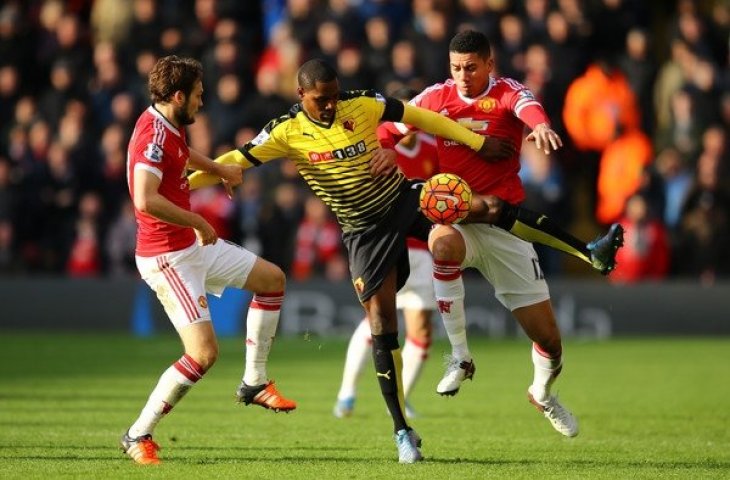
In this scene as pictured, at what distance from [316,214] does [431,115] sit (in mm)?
10869

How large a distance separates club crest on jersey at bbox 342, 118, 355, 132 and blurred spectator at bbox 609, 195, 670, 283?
1078 cm

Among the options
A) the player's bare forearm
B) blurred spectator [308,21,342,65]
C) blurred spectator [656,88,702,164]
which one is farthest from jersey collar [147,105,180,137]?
blurred spectator [656,88,702,164]

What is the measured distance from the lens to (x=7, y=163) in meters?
22.7

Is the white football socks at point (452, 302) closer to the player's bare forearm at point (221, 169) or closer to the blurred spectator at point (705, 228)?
the player's bare forearm at point (221, 169)

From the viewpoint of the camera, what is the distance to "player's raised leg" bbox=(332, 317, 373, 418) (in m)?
13.1

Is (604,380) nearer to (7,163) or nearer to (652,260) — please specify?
(652,260)

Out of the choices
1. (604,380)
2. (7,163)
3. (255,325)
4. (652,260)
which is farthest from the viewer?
(7,163)

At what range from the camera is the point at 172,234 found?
10.1 m

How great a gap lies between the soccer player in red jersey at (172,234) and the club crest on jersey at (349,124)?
3.02ft

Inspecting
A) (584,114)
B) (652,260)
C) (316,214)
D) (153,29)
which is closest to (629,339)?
(652,260)

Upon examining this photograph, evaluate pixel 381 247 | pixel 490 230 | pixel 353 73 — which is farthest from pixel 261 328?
pixel 353 73

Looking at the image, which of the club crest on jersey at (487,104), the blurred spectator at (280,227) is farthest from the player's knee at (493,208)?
the blurred spectator at (280,227)

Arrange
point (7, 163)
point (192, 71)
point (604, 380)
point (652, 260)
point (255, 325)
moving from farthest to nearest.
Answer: point (7, 163), point (652, 260), point (604, 380), point (255, 325), point (192, 71)

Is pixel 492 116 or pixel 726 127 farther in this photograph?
pixel 726 127
